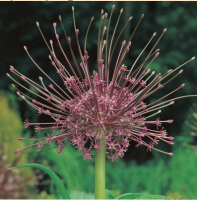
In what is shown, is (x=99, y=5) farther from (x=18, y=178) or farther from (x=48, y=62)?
(x=18, y=178)

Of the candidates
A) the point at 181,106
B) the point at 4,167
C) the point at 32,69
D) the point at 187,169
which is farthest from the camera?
the point at 181,106

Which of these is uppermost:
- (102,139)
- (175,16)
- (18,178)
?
(175,16)

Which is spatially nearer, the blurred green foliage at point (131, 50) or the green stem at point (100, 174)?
the green stem at point (100, 174)

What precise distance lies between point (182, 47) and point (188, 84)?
1.61 ft

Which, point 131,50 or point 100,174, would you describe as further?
point 131,50

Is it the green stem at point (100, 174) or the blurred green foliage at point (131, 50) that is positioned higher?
the blurred green foliage at point (131, 50)

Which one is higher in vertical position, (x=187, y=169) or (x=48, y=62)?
(x=48, y=62)

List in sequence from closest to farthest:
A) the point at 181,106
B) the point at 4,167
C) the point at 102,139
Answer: the point at 102,139 → the point at 4,167 → the point at 181,106

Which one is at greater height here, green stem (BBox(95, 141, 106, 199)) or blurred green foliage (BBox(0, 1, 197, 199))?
blurred green foliage (BBox(0, 1, 197, 199))

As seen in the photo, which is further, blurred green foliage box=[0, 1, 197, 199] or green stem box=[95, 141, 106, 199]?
blurred green foliage box=[0, 1, 197, 199]

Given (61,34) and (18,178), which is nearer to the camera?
(18,178)

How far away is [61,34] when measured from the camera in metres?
4.11

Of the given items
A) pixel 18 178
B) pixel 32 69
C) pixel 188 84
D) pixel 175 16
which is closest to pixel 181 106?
pixel 188 84

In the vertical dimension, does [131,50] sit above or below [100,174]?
above
